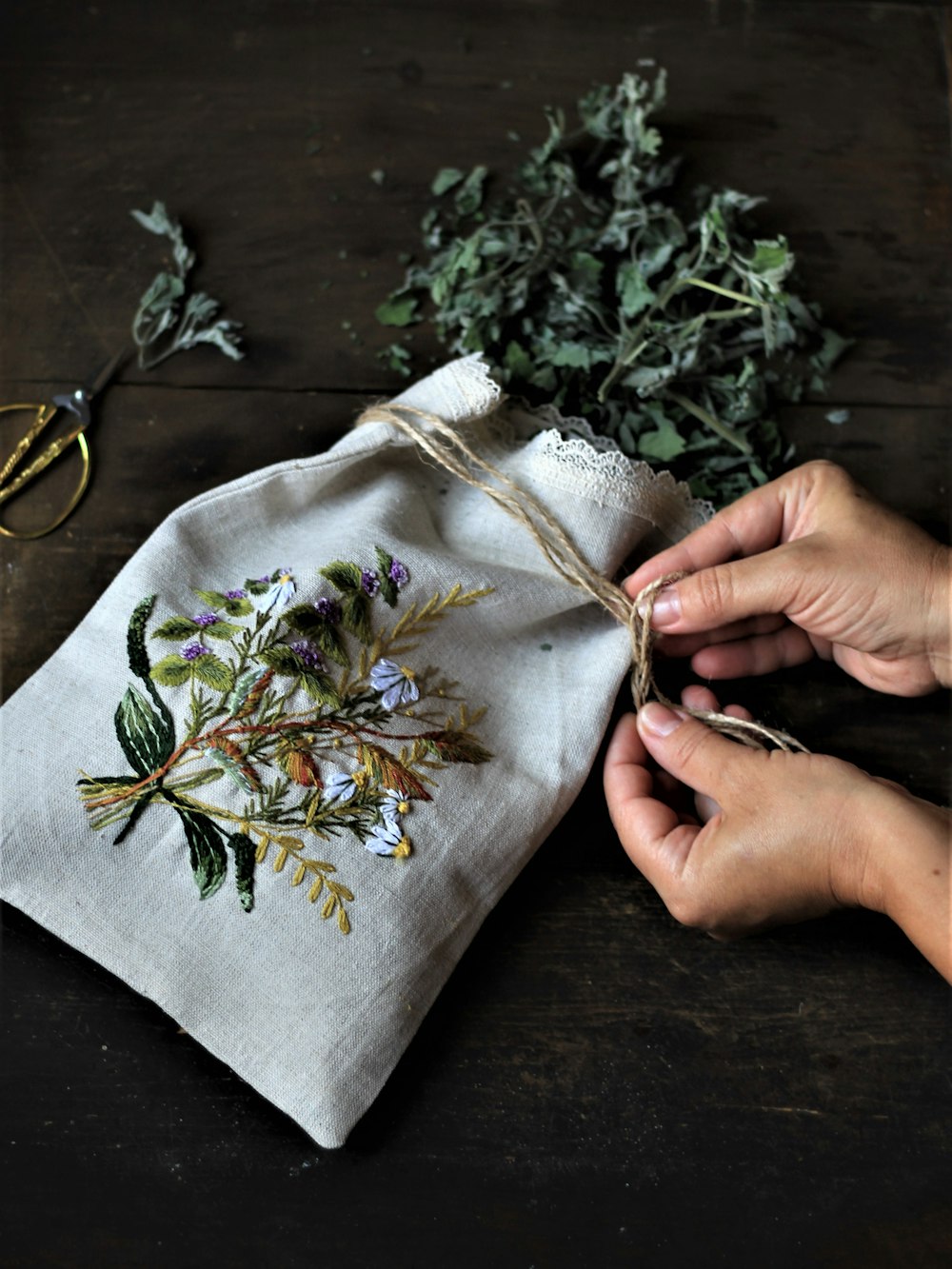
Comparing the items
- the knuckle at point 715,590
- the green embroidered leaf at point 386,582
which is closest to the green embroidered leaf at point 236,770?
the green embroidered leaf at point 386,582

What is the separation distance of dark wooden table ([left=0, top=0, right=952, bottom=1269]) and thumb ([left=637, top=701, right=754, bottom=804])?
0.10 m

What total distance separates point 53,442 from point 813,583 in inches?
34.6

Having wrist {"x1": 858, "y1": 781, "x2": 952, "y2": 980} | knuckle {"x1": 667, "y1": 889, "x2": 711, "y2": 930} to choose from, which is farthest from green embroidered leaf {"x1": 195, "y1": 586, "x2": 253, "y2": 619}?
wrist {"x1": 858, "y1": 781, "x2": 952, "y2": 980}

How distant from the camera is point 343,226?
1274 mm

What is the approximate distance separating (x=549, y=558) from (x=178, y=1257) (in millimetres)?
769

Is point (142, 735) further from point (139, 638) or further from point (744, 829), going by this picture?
point (744, 829)

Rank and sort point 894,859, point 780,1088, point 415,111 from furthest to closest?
point 415,111, point 780,1088, point 894,859

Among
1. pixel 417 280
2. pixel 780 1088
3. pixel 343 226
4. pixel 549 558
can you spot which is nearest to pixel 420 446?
pixel 549 558

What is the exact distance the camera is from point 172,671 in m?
0.96

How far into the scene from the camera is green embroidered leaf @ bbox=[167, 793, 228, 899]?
93 centimetres

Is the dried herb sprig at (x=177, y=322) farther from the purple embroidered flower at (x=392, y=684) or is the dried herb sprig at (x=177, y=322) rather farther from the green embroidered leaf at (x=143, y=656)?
the purple embroidered flower at (x=392, y=684)

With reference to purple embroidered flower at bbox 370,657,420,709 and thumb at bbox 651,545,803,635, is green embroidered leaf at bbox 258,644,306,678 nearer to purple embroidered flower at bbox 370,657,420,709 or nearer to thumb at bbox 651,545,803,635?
purple embroidered flower at bbox 370,657,420,709

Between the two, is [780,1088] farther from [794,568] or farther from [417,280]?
[417,280]

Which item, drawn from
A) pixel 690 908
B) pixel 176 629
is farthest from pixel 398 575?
pixel 690 908
